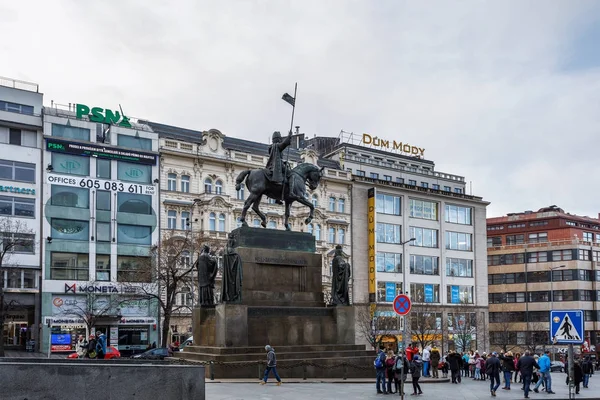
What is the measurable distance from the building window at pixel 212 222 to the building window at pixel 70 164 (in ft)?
39.5

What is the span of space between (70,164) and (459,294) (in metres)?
48.2

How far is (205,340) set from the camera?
26.6m

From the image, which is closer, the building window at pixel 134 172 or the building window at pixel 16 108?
the building window at pixel 16 108

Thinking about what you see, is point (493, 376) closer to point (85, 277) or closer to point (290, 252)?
point (290, 252)

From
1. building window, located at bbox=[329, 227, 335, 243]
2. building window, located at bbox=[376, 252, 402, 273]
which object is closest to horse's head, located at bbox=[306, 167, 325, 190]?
building window, located at bbox=[329, 227, 335, 243]

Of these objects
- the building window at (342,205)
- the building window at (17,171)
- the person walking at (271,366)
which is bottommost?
the person walking at (271,366)

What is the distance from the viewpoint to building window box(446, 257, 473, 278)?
90.1 m

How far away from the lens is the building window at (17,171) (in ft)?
203

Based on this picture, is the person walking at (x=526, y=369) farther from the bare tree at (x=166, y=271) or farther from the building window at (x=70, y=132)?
the building window at (x=70, y=132)

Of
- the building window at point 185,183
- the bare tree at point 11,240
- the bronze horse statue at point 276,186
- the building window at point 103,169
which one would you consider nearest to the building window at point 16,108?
the building window at point 103,169

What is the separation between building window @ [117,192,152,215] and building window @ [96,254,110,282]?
438 cm

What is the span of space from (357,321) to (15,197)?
35.8 metres

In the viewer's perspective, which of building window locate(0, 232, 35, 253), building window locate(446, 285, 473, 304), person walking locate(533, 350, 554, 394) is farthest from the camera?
building window locate(446, 285, 473, 304)

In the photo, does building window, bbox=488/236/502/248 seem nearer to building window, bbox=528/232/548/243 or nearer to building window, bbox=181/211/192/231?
building window, bbox=528/232/548/243
